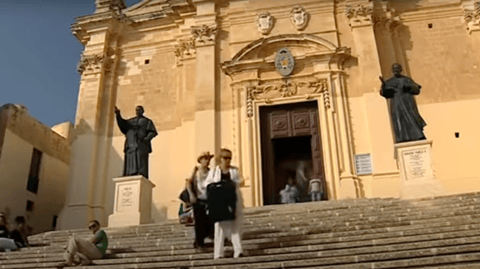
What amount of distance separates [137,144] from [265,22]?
6.12 meters

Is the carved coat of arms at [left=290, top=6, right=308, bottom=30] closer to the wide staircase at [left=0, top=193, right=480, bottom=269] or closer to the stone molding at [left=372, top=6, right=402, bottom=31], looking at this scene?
the stone molding at [left=372, top=6, right=402, bottom=31]

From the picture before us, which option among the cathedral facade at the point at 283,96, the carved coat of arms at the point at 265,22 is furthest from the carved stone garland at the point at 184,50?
the carved coat of arms at the point at 265,22

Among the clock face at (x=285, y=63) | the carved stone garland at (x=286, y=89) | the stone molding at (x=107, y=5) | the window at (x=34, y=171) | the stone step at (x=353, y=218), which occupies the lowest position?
the stone step at (x=353, y=218)

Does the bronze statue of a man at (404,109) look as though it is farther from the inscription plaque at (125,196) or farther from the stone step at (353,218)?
the inscription plaque at (125,196)

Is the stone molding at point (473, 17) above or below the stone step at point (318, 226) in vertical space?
above

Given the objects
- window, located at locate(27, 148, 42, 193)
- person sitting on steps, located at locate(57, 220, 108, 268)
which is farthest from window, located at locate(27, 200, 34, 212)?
person sitting on steps, located at locate(57, 220, 108, 268)

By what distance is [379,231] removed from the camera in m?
7.06

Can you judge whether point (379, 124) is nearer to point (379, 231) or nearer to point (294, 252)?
point (379, 231)

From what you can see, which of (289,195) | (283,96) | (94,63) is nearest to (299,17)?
(283,96)

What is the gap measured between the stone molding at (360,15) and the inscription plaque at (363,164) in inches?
158

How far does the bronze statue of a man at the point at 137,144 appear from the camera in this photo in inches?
430

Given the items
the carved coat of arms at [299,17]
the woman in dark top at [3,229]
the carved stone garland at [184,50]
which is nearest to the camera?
the woman in dark top at [3,229]

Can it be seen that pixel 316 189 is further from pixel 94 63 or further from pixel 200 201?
pixel 94 63

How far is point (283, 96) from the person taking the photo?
555 inches
